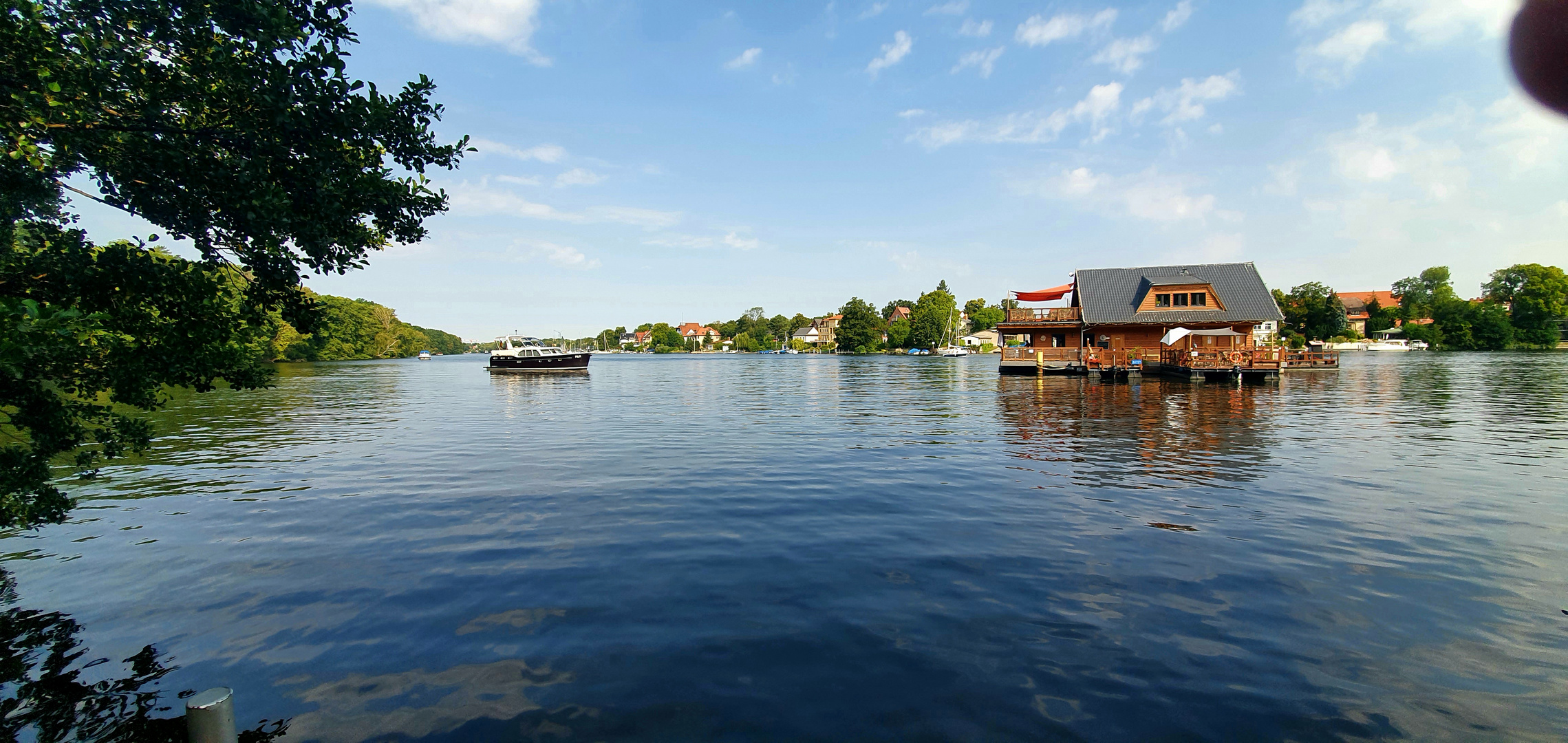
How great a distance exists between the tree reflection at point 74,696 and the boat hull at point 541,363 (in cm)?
6386

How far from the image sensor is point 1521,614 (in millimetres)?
5875

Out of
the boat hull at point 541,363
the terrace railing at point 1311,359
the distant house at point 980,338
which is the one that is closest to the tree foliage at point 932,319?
the distant house at point 980,338

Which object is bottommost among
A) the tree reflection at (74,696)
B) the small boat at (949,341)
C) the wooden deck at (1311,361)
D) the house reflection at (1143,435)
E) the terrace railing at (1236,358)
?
the house reflection at (1143,435)

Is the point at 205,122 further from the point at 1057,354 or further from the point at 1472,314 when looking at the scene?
the point at 1472,314

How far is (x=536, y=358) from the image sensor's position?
67.9 meters

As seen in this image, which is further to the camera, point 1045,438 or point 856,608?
point 1045,438

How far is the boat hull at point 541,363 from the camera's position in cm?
6762

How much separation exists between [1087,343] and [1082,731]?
166 ft

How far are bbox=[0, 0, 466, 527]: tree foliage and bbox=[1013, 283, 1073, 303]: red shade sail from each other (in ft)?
187

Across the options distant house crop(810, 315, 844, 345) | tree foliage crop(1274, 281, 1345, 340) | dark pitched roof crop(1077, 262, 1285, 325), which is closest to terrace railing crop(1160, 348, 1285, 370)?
dark pitched roof crop(1077, 262, 1285, 325)

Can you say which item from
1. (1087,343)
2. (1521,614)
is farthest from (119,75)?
(1087,343)

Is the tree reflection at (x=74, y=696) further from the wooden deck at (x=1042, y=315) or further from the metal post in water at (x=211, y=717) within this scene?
the wooden deck at (x=1042, y=315)

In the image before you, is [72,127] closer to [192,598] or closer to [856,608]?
[192,598]

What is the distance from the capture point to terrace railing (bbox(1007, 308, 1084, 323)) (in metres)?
50.1
